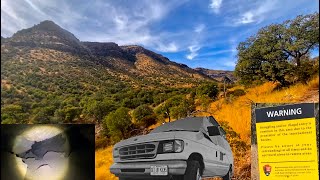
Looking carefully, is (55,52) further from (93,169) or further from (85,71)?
(93,169)

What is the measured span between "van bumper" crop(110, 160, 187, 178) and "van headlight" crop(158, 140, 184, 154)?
12 cm

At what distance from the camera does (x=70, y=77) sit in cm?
654

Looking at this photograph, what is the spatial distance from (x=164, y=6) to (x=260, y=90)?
4.79ft

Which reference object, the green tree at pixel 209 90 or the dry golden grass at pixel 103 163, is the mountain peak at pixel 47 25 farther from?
the green tree at pixel 209 90

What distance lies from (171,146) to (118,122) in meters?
0.86

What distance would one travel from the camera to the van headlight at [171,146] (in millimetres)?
5867

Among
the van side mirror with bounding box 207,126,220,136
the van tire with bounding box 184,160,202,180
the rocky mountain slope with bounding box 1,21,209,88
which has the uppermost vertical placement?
the rocky mountain slope with bounding box 1,21,209,88

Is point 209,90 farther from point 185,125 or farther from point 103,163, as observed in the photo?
point 103,163

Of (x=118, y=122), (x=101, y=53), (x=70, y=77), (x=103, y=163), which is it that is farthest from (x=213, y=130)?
(x=70, y=77)

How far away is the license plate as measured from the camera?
580 centimetres

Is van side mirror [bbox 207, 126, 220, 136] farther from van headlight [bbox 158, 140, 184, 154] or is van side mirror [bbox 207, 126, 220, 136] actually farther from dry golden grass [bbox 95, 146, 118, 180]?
dry golden grass [bbox 95, 146, 118, 180]

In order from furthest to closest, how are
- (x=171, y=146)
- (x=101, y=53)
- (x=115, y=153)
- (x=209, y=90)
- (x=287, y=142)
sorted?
(x=101, y=53) → (x=115, y=153) → (x=209, y=90) → (x=171, y=146) → (x=287, y=142)

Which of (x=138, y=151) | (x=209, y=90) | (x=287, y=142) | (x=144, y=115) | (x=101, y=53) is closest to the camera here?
(x=287, y=142)

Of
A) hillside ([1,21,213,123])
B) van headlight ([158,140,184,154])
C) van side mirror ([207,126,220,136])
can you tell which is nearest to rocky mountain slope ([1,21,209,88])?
hillside ([1,21,213,123])
